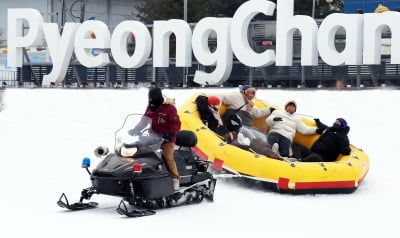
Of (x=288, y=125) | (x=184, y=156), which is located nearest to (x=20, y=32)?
(x=288, y=125)

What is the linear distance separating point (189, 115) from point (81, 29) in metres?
22.8

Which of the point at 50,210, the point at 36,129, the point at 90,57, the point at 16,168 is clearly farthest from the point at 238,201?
the point at 90,57

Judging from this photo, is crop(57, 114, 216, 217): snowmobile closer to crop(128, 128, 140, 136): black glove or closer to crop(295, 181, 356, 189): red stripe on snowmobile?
crop(128, 128, 140, 136): black glove

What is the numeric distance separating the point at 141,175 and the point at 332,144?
5135 mm

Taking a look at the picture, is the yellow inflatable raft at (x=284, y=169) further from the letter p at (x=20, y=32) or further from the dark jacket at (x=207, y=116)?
the letter p at (x=20, y=32)

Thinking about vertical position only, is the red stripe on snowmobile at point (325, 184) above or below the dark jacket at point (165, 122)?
below

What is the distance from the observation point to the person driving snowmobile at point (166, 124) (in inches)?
503

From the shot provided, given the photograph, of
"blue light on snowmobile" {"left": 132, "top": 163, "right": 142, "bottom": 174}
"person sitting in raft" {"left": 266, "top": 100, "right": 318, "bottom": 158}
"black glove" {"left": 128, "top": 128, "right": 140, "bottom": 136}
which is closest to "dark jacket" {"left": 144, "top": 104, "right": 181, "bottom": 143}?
"black glove" {"left": 128, "top": 128, "right": 140, "bottom": 136}

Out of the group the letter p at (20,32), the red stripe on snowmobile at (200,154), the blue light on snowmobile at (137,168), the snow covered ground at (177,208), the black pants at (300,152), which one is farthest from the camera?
the letter p at (20,32)

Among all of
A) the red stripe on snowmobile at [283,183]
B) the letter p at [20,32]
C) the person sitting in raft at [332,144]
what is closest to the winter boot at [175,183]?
the red stripe on snowmobile at [283,183]

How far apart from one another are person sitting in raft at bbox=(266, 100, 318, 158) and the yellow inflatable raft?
Result: 1201mm

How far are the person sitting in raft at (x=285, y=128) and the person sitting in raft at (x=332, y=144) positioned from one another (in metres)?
0.41

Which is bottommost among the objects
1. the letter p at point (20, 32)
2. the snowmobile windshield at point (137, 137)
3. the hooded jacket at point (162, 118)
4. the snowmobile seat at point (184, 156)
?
the snowmobile seat at point (184, 156)

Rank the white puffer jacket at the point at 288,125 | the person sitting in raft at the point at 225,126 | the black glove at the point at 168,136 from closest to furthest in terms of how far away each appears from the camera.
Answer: the black glove at the point at 168,136, the person sitting in raft at the point at 225,126, the white puffer jacket at the point at 288,125
